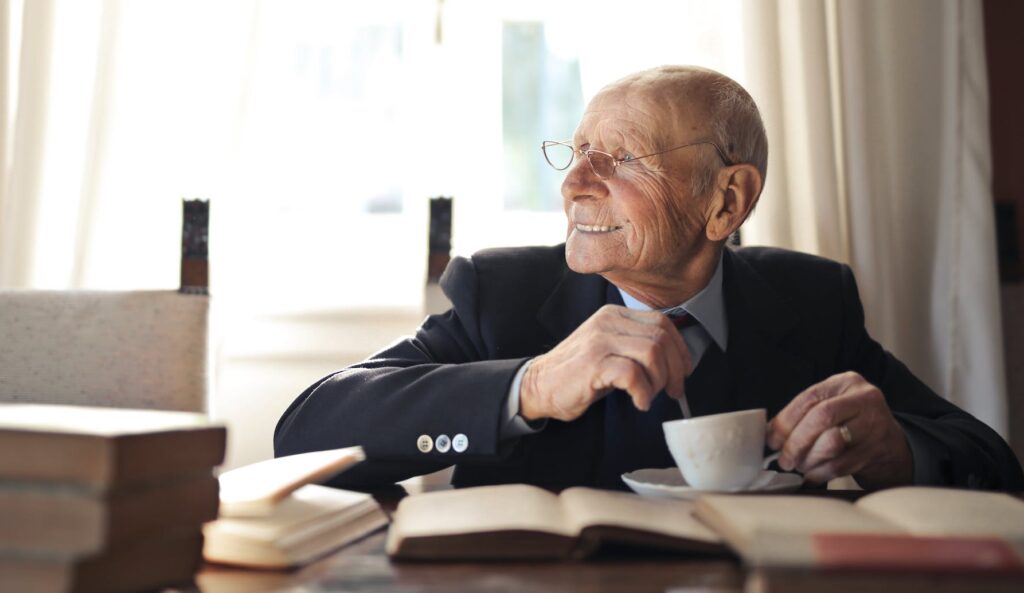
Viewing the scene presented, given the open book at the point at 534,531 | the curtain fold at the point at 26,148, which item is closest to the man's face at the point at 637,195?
the open book at the point at 534,531

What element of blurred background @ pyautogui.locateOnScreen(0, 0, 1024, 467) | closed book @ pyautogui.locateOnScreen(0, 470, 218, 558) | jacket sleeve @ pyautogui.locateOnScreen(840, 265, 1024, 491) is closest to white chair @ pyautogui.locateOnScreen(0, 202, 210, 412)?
blurred background @ pyautogui.locateOnScreen(0, 0, 1024, 467)

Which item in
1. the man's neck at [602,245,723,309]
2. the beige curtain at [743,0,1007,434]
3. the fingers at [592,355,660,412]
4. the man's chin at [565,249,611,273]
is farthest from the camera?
the beige curtain at [743,0,1007,434]

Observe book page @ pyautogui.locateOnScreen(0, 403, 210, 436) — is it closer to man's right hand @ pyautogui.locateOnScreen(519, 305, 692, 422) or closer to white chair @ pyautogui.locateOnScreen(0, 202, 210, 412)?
man's right hand @ pyautogui.locateOnScreen(519, 305, 692, 422)

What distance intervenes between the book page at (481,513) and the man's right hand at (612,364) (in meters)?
0.23

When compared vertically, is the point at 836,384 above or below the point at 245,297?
below

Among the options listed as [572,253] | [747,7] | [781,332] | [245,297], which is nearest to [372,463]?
[572,253]

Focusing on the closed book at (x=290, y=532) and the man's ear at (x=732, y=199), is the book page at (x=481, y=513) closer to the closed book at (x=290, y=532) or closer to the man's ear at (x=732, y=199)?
the closed book at (x=290, y=532)

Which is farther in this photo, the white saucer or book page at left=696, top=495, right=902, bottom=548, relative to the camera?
the white saucer

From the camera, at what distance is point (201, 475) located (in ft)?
2.61

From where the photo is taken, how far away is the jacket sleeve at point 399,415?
135 cm

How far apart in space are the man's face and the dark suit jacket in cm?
11

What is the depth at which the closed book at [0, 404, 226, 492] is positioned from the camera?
2.26 ft

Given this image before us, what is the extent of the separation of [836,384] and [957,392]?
116 cm

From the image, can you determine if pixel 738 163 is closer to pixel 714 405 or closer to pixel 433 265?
pixel 714 405
